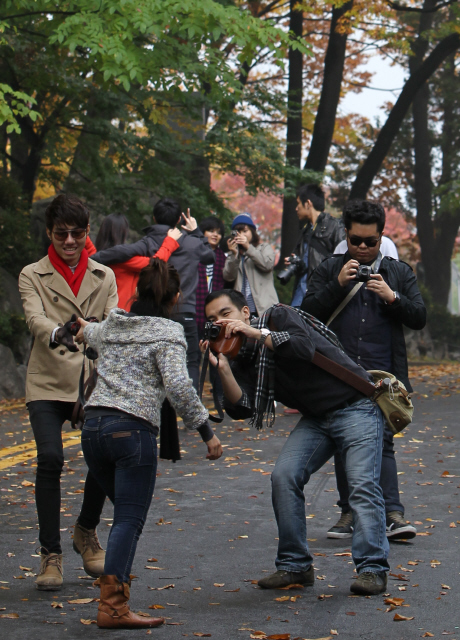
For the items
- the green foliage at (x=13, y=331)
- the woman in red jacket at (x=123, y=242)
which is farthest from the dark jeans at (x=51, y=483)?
the green foliage at (x=13, y=331)

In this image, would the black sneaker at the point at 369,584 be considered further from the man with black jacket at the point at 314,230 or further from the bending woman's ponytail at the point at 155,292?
the man with black jacket at the point at 314,230

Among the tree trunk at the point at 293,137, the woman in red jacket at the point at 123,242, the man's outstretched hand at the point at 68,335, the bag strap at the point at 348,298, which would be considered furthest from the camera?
the tree trunk at the point at 293,137

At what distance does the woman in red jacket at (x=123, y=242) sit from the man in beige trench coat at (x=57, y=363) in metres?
2.88

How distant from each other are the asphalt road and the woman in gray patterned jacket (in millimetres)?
363

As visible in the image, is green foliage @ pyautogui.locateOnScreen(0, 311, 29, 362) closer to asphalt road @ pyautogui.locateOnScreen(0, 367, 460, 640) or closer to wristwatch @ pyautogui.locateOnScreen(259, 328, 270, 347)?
asphalt road @ pyautogui.locateOnScreen(0, 367, 460, 640)

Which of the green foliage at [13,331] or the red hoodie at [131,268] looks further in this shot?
the green foliage at [13,331]

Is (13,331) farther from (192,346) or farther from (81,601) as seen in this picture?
(81,601)

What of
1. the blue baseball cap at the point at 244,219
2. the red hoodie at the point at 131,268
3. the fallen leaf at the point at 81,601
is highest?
the blue baseball cap at the point at 244,219

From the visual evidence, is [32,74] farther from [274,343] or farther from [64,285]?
[274,343]

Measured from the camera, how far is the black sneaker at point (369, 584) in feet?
14.5

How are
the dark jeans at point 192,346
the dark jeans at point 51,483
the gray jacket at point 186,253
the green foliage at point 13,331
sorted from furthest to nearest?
the green foliage at point 13,331, the dark jeans at point 192,346, the gray jacket at point 186,253, the dark jeans at point 51,483

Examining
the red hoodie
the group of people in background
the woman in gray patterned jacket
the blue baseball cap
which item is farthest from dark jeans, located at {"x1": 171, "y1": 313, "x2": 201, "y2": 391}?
the woman in gray patterned jacket

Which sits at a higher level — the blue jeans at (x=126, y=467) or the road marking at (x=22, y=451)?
the blue jeans at (x=126, y=467)

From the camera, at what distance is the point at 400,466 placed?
8.05 meters
